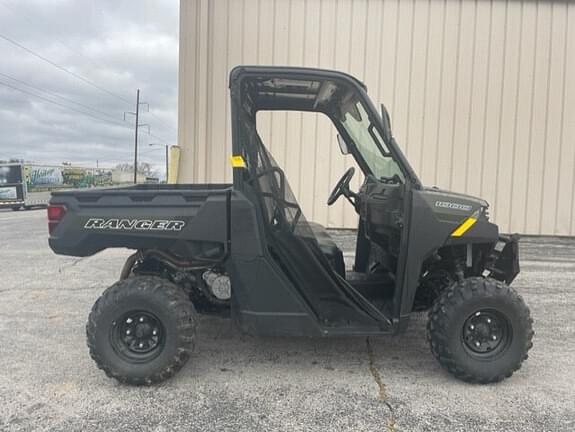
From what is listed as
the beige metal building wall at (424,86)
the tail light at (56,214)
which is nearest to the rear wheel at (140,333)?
the tail light at (56,214)

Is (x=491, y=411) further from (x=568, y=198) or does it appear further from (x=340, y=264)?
(x=568, y=198)

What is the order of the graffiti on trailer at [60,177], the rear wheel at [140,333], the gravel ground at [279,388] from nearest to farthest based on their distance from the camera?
the gravel ground at [279,388] → the rear wheel at [140,333] → the graffiti on trailer at [60,177]

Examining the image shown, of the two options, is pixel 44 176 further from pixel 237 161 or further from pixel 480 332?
pixel 480 332

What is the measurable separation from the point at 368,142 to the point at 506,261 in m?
1.43

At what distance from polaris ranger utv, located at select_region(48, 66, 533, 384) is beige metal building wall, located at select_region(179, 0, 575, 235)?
20.6 ft

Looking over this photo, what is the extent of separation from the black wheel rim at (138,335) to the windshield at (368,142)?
192cm

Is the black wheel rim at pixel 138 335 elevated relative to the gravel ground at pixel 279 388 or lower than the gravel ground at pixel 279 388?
elevated

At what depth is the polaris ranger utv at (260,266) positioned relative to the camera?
279 cm

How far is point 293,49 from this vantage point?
903cm

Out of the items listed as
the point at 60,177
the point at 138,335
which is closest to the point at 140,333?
the point at 138,335

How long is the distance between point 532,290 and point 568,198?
17.0 ft

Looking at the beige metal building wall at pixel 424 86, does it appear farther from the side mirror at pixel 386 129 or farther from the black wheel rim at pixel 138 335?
the black wheel rim at pixel 138 335

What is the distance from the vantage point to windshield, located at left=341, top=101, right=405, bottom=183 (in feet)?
9.85

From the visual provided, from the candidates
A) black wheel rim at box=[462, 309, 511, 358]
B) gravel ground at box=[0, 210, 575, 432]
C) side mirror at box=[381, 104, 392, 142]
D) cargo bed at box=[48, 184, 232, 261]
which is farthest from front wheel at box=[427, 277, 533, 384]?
cargo bed at box=[48, 184, 232, 261]
